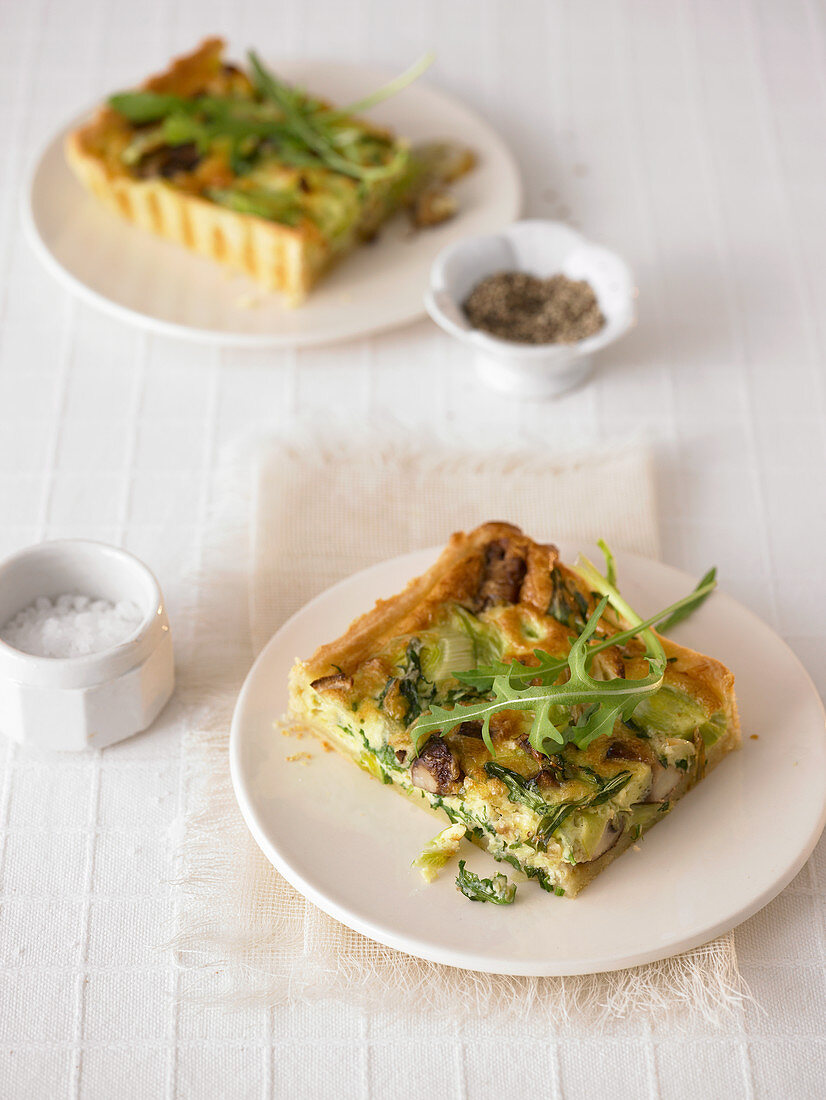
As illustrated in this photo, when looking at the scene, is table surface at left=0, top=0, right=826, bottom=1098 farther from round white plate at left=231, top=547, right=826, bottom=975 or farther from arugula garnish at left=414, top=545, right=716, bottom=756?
arugula garnish at left=414, top=545, right=716, bottom=756

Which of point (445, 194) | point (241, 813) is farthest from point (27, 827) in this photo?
point (445, 194)

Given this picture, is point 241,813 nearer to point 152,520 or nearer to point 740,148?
point 152,520

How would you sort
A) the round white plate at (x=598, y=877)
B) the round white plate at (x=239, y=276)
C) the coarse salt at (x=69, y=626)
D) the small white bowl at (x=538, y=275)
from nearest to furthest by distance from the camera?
the round white plate at (x=598, y=877) < the coarse salt at (x=69, y=626) < the small white bowl at (x=538, y=275) < the round white plate at (x=239, y=276)

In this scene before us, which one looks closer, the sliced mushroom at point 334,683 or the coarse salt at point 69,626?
the sliced mushroom at point 334,683

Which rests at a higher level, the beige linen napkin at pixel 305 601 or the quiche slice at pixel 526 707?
the quiche slice at pixel 526 707

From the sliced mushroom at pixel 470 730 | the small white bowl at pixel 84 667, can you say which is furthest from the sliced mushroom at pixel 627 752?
the small white bowl at pixel 84 667

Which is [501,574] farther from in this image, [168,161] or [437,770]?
[168,161]

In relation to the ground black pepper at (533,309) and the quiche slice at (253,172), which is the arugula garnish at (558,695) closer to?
the ground black pepper at (533,309)
